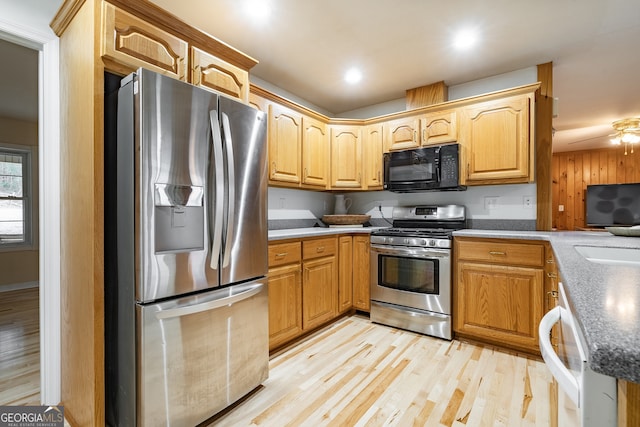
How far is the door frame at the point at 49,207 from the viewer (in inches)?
66.6

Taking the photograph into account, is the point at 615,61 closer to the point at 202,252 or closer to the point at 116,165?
the point at 202,252

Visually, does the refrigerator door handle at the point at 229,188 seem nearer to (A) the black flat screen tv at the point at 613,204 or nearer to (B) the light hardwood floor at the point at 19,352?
(B) the light hardwood floor at the point at 19,352

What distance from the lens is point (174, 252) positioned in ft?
4.70

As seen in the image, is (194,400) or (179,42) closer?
(194,400)

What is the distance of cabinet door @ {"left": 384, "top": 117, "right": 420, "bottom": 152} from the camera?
3.15 m

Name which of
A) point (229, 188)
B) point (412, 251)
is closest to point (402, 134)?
point (412, 251)

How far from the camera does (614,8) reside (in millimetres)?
2033

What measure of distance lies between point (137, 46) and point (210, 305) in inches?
52.7

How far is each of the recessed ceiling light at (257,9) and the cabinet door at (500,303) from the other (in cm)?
243

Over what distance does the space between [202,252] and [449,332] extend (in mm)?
2158

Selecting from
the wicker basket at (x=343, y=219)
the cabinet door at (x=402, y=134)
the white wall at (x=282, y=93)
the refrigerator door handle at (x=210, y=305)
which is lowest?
the refrigerator door handle at (x=210, y=305)

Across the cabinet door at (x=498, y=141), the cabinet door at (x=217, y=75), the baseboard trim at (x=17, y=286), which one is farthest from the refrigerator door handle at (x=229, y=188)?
the baseboard trim at (x=17, y=286)

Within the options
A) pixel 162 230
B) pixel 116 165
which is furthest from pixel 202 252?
pixel 116 165

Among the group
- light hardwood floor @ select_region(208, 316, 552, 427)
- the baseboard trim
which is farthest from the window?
light hardwood floor @ select_region(208, 316, 552, 427)
